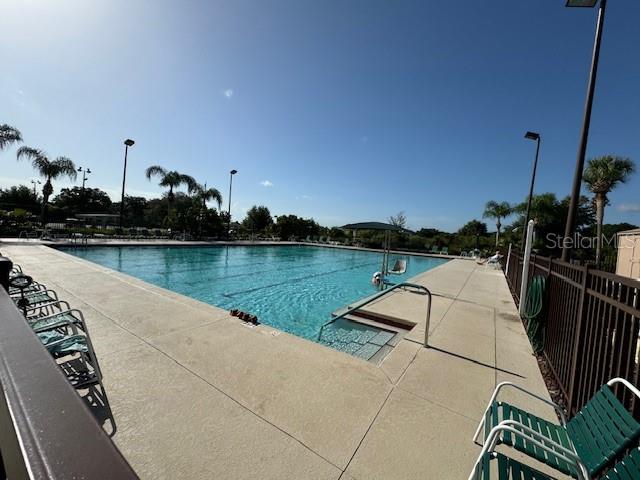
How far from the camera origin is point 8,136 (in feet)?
43.9

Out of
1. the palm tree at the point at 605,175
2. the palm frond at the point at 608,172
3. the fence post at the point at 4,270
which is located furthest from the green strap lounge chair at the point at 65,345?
the palm frond at the point at 608,172

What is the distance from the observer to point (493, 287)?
338 inches

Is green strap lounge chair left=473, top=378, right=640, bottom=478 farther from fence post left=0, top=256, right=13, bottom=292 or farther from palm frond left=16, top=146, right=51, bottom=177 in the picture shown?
palm frond left=16, top=146, right=51, bottom=177

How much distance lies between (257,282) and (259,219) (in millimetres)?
24698

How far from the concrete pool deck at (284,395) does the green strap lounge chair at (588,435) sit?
471 millimetres

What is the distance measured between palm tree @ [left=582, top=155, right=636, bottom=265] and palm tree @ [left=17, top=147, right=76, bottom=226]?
1378 inches

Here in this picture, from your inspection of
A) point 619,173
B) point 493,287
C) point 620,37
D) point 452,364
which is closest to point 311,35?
point 620,37

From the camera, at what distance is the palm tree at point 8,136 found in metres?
13.3

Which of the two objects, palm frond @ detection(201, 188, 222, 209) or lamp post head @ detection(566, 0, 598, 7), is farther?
palm frond @ detection(201, 188, 222, 209)

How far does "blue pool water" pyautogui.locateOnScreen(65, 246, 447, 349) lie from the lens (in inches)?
279

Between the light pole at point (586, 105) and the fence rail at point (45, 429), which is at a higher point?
the light pole at point (586, 105)

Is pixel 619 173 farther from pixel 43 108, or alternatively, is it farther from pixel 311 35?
pixel 43 108

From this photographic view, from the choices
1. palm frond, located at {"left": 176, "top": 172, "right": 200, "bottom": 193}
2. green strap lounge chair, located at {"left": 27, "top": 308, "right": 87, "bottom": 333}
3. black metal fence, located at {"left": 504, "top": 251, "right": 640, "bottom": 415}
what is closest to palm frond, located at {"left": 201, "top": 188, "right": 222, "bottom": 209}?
palm frond, located at {"left": 176, "top": 172, "right": 200, "bottom": 193}

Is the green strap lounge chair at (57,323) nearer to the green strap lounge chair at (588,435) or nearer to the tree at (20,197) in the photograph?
the green strap lounge chair at (588,435)
